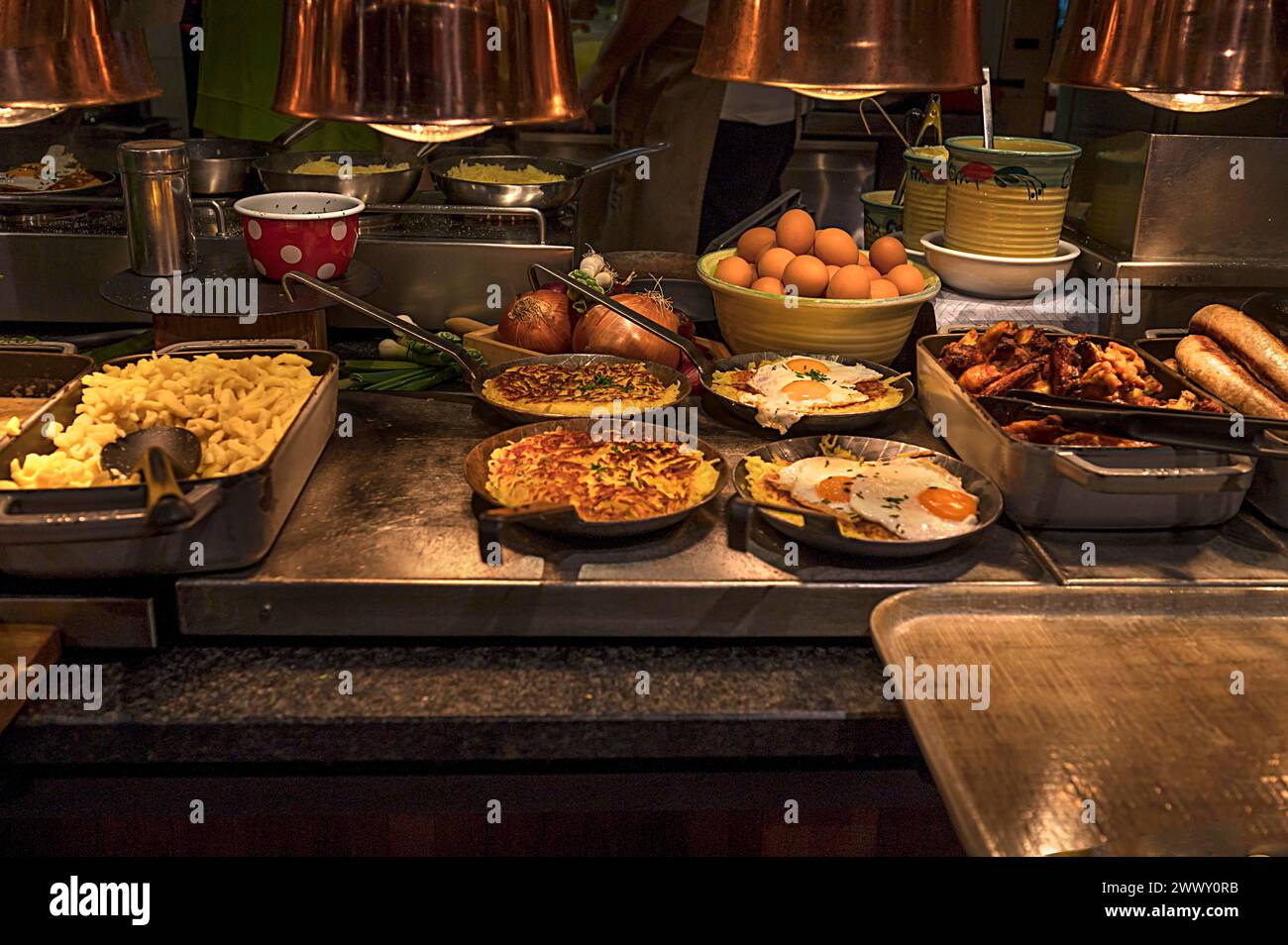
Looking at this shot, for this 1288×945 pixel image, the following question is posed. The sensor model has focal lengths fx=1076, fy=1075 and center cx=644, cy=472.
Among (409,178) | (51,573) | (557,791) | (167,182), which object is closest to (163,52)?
(409,178)

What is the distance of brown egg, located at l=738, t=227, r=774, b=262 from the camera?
7.14 ft

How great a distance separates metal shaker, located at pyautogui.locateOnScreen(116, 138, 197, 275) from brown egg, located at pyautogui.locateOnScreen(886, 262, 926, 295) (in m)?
1.30

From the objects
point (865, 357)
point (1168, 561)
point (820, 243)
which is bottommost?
point (1168, 561)

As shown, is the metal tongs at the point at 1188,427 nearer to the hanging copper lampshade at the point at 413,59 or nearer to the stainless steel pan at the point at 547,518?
the stainless steel pan at the point at 547,518

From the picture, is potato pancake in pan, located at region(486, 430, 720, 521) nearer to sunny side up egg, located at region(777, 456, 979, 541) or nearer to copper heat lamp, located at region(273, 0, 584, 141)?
sunny side up egg, located at region(777, 456, 979, 541)

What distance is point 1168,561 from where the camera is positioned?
150 cm

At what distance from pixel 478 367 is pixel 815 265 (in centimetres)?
66

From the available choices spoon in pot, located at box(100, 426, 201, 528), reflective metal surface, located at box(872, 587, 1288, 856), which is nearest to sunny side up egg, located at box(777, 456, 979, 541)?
reflective metal surface, located at box(872, 587, 1288, 856)

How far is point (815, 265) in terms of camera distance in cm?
204

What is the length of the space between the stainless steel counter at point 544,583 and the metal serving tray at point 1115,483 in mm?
82

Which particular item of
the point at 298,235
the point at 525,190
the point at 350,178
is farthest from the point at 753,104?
the point at 298,235

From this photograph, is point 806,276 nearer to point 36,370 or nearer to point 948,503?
point 948,503
